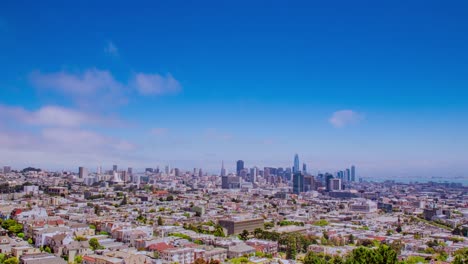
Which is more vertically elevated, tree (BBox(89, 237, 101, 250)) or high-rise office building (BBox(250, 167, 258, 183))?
high-rise office building (BBox(250, 167, 258, 183))

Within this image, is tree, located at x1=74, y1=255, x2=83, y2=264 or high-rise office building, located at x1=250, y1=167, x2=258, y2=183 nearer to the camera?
tree, located at x1=74, y1=255, x2=83, y2=264

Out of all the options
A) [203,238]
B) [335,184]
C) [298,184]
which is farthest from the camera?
[335,184]

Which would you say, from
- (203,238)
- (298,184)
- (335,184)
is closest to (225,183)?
(298,184)

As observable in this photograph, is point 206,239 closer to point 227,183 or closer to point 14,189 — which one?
point 14,189

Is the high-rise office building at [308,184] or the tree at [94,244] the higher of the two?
the high-rise office building at [308,184]

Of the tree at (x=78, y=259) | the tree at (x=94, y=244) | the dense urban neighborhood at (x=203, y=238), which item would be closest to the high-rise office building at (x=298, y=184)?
the dense urban neighborhood at (x=203, y=238)

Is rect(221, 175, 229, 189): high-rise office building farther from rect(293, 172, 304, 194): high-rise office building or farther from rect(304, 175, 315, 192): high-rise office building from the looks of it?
rect(304, 175, 315, 192): high-rise office building

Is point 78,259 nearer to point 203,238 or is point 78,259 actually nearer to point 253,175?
point 203,238

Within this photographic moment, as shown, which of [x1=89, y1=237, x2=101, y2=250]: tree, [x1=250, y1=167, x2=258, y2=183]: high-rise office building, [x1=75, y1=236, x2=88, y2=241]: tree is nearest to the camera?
[x1=89, y1=237, x2=101, y2=250]: tree

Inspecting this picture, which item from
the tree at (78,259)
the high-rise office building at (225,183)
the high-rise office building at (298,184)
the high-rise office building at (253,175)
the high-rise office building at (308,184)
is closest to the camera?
the tree at (78,259)

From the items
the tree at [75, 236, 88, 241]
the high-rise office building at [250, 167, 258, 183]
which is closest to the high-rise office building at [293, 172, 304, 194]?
the high-rise office building at [250, 167, 258, 183]

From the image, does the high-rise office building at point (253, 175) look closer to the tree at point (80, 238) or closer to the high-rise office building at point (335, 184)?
the high-rise office building at point (335, 184)
